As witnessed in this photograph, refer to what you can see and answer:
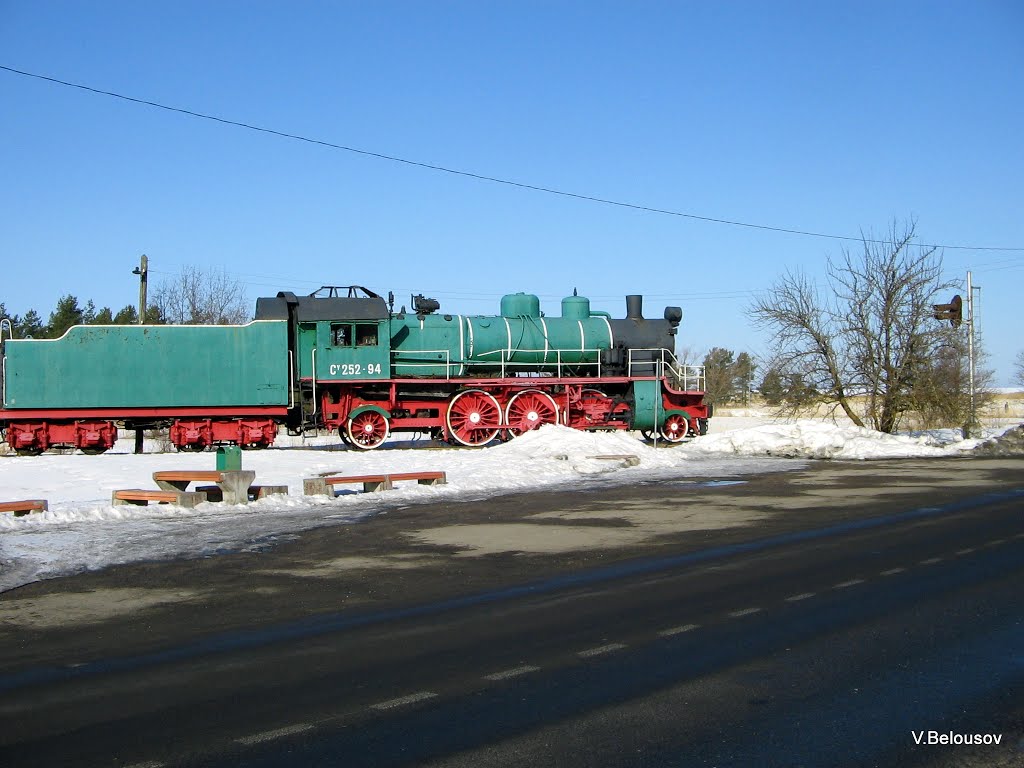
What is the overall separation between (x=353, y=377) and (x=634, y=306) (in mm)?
8992

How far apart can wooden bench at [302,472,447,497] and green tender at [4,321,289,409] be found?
8.21 m

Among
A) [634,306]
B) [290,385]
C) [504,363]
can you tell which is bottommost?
[290,385]

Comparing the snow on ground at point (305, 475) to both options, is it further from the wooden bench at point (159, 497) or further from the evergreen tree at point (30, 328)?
the evergreen tree at point (30, 328)

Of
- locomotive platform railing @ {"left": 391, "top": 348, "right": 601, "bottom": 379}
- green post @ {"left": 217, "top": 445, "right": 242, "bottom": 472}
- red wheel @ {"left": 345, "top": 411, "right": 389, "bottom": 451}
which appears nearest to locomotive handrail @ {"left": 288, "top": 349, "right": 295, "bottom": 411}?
red wheel @ {"left": 345, "top": 411, "right": 389, "bottom": 451}

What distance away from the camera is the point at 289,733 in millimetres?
4949

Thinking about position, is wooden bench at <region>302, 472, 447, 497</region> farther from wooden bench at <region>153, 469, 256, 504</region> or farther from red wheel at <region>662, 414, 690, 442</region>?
red wheel at <region>662, 414, 690, 442</region>

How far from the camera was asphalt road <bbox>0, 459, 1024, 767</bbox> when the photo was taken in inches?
188

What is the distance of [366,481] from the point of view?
1644 cm

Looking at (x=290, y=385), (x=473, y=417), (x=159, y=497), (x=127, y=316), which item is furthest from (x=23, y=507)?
(x=127, y=316)

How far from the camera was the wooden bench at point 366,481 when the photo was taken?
15.6 metres

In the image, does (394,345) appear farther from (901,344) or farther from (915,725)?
(915,725)

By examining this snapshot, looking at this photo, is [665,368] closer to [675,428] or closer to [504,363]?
[675,428]

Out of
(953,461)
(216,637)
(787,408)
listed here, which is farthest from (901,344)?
(216,637)

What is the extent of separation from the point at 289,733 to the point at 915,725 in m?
3.17
